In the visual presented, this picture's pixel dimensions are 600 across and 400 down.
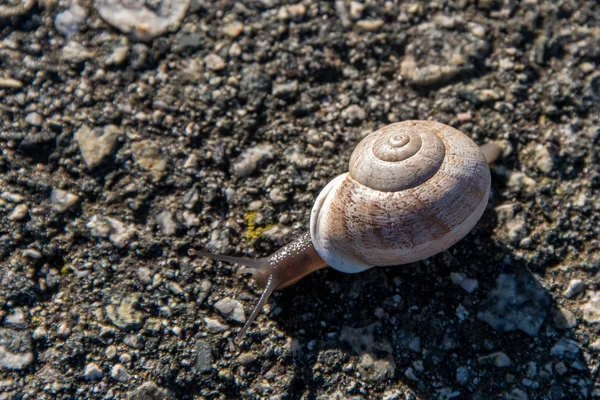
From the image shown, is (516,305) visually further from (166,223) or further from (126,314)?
(126,314)

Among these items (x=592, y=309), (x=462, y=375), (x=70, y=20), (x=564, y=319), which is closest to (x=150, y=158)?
(x=70, y=20)

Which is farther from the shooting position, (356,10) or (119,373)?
(356,10)

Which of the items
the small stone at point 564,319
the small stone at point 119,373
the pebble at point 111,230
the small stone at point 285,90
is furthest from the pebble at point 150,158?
the small stone at point 564,319

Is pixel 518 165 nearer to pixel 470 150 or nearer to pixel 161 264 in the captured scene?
pixel 470 150

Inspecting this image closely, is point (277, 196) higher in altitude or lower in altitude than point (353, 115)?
lower

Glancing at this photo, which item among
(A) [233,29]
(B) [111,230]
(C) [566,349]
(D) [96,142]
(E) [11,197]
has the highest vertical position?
(A) [233,29]

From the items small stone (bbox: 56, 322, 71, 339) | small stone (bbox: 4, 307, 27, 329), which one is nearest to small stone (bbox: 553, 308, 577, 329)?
small stone (bbox: 56, 322, 71, 339)
